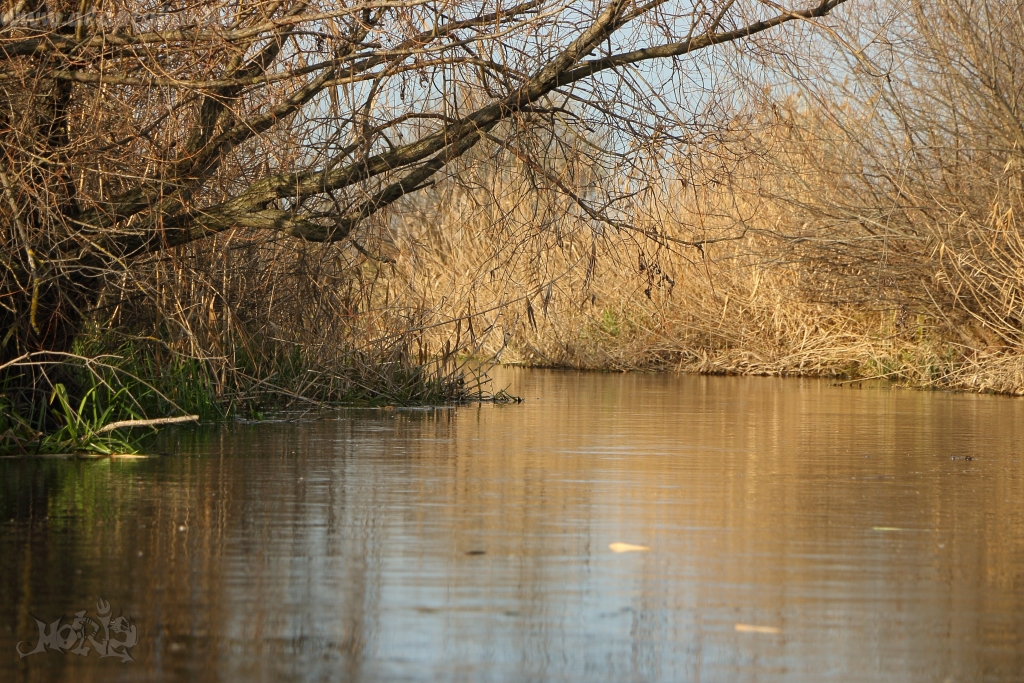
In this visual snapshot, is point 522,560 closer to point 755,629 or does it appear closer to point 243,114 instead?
point 755,629

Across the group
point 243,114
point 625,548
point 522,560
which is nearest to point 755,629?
point 522,560

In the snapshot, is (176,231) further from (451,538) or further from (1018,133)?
(1018,133)

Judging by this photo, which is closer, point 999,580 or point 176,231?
point 999,580

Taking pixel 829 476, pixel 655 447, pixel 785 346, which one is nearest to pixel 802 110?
pixel 785 346

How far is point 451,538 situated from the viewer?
576cm

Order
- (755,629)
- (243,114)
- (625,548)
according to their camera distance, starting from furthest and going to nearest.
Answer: (243,114), (625,548), (755,629)

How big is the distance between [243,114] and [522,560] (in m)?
4.80

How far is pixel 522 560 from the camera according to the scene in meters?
5.32

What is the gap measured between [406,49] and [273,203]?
1.93 m

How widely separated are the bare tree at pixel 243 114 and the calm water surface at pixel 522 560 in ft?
4.45

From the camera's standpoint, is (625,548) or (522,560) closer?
(522,560)

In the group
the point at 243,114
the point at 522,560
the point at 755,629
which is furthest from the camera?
the point at 243,114

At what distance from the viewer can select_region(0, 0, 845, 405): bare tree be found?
830 centimetres

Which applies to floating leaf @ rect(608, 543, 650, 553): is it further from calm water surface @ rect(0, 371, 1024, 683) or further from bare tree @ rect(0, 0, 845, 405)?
bare tree @ rect(0, 0, 845, 405)
